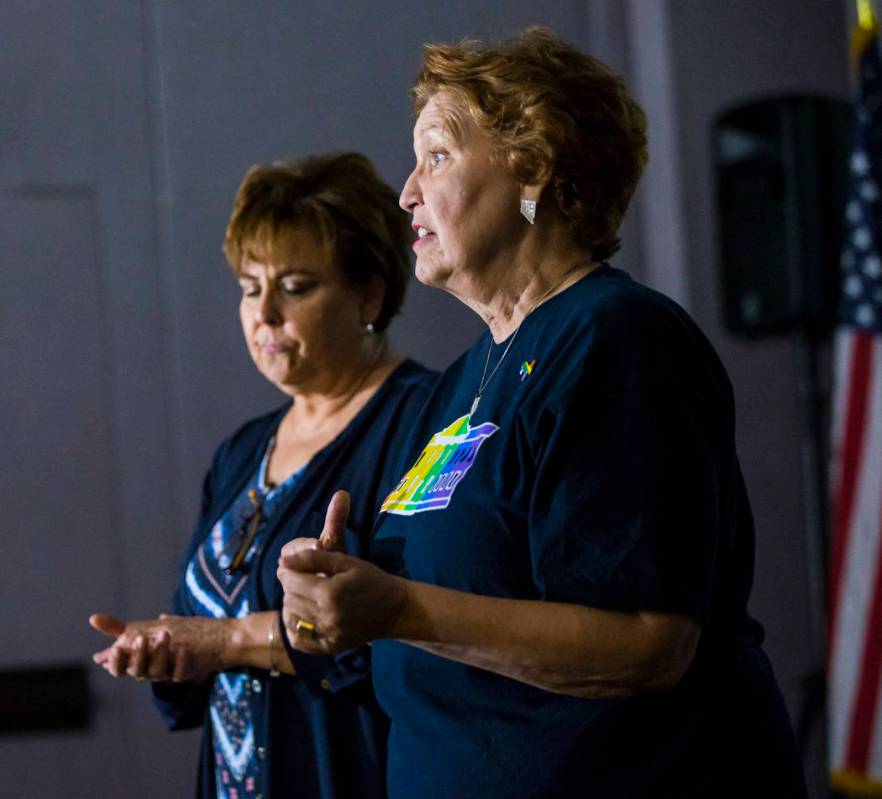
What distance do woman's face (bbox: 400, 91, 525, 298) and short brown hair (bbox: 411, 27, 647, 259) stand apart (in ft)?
0.07

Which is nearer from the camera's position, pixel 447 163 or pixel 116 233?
pixel 447 163

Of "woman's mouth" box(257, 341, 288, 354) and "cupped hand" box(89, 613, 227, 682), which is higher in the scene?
"woman's mouth" box(257, 341, 288, 354)

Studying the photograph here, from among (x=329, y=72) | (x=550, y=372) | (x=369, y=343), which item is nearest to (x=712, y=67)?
(x=329, y=72)

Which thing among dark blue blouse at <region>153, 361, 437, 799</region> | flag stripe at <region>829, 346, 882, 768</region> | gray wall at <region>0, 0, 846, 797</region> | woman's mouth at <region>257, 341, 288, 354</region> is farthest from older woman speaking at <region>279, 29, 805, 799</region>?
gray wall at <region>0, 0, 846, 797</region>

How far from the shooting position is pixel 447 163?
4.23 feet

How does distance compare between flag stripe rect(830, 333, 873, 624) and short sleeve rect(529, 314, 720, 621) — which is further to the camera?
flag stripe rect(830, 333, 873, 624)

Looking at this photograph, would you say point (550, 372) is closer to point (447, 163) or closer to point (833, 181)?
point (447, 163)

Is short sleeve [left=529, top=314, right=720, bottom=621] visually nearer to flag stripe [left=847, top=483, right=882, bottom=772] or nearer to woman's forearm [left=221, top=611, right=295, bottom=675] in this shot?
woman's forearm [left=221, top=611, right=295, bottom=675]

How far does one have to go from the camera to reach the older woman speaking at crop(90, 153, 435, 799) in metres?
Result: 1.63

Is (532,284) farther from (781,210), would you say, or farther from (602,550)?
(781,210)

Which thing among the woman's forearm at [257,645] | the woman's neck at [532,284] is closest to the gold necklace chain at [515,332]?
the woman's neck at [532,284]

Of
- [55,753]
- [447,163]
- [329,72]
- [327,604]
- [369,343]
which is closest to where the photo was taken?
[327,604]

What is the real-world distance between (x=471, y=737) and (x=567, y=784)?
10 cm

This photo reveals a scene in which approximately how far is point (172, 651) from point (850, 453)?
1.69 meters
